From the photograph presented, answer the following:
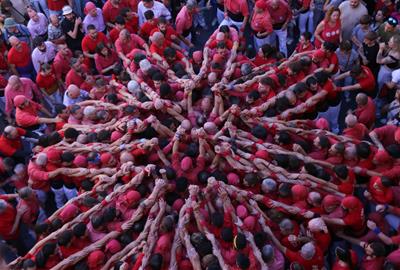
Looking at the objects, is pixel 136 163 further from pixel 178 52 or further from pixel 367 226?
pixel 367 226

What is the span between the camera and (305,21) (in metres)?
12.7

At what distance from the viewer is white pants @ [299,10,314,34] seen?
12.6m

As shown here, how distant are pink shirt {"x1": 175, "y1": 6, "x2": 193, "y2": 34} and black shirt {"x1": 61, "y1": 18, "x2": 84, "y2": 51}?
2.21 meters

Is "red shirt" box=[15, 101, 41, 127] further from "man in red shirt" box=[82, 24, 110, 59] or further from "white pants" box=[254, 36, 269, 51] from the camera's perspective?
"white pants" box=[254, 36, 269, 51]

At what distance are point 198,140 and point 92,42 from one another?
372cm

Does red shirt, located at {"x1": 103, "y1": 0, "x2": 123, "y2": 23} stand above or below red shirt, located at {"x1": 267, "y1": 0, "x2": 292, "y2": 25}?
above

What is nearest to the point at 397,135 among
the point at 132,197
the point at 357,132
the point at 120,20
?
the point at 357,132

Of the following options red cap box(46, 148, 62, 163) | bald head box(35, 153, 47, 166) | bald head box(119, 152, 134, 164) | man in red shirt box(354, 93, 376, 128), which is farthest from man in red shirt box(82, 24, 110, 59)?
man in red shirt box(354, 93, 376, 128)

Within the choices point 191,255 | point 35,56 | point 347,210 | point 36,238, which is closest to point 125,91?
point 35,56

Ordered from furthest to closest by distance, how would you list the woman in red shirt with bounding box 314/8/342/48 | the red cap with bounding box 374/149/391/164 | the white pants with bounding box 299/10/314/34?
the white pants with bounding box 299/10/314/34 < the woman in red shirt with bounding box 314/8/342/48 < the red cap with bounding box 374/149/391/164

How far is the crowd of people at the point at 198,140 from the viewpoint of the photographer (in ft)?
26.6

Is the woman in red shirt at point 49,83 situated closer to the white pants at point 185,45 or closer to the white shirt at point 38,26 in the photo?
the white shirt at point 38,26

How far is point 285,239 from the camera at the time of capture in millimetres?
8141

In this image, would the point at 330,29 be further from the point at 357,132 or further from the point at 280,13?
the point at 357,132
